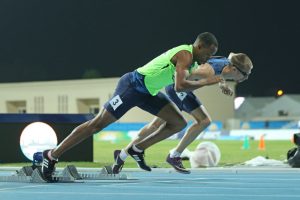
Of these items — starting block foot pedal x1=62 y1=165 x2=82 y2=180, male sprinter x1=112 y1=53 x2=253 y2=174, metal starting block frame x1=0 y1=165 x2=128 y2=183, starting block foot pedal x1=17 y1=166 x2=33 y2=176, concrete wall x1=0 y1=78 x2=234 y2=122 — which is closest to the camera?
metal starting block frame x1=0 y1=165 x2=128 y2=183

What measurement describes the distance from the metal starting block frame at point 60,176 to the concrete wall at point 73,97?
2649 inches

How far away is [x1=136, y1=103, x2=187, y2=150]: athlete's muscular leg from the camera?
372 inches

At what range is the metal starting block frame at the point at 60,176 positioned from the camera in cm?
893

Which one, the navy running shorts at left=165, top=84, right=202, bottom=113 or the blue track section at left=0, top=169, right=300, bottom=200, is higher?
the navy running shorts at left=165, top=84, right=202, bottom=113

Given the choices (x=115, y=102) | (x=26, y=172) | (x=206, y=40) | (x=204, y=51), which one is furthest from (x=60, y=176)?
(x=206, y=40)

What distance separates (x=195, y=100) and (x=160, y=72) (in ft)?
6.33

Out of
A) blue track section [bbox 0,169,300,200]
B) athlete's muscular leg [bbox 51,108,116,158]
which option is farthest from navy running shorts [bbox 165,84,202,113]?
athlete's muscular leg [bbox 51,108,116,158]

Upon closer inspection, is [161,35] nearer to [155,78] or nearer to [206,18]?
[206,18]

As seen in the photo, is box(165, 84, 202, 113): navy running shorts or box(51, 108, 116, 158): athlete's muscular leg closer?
box(51, 108, 116, 158): athlete's muscular leg

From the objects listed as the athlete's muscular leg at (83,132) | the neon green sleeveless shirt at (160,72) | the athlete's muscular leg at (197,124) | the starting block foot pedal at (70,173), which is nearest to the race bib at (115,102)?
the athlete's muscular leg at (83,132)

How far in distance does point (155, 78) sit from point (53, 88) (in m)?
73.6

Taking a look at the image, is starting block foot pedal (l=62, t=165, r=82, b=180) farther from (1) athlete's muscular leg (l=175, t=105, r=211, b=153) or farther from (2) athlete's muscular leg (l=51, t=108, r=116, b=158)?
(1) athlete's muscular leg (l=175, t=105, r=211, b=153)

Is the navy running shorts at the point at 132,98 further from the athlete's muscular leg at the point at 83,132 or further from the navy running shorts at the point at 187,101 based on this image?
the navy running shorts at the point at 187,101

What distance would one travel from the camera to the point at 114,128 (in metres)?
61.2
